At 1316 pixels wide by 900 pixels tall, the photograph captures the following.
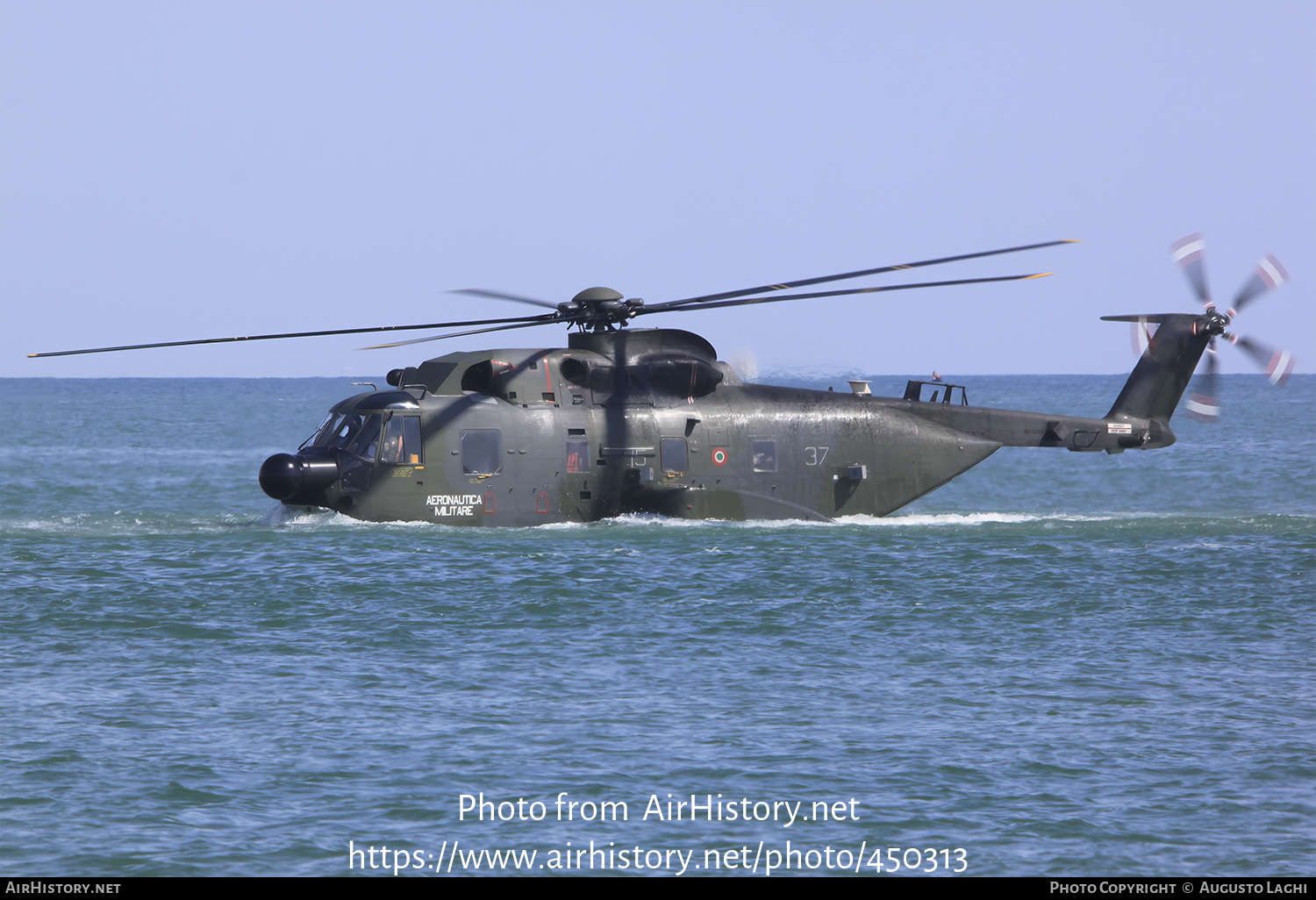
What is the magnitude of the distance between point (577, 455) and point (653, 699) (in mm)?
10795

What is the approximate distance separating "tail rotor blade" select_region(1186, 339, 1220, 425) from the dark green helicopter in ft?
0.19

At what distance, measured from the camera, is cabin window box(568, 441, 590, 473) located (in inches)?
963

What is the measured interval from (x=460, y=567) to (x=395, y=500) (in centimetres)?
240

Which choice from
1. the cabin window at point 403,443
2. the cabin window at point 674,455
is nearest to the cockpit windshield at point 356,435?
the cabin window at point 403,443

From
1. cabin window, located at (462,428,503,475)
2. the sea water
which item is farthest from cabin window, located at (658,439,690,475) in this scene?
cabin window, located at (462,428,503,475)

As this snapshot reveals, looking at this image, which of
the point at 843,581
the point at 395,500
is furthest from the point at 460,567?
the point at 843,581

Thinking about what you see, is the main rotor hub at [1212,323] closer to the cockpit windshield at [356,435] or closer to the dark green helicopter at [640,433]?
the dark green helicopter at [640,433]

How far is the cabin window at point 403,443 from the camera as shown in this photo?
2323 cm

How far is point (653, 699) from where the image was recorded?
46.3 ft

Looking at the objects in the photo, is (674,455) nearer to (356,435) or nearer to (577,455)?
(577,455)

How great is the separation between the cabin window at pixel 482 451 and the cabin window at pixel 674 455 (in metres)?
3.12

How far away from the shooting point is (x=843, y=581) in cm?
2105
